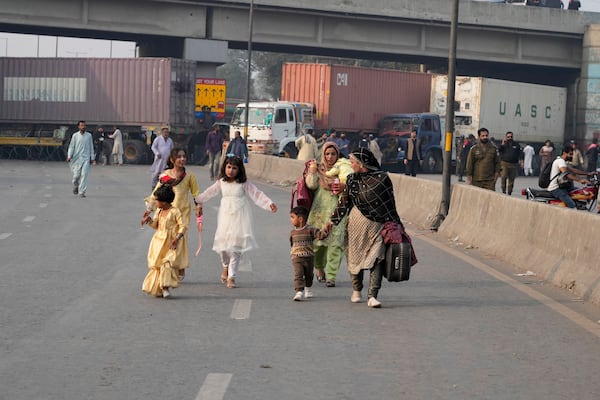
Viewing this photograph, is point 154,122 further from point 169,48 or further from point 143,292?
point 143,292

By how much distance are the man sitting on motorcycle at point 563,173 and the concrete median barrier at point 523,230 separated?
230 centimetres

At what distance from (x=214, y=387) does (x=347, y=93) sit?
1756 inches

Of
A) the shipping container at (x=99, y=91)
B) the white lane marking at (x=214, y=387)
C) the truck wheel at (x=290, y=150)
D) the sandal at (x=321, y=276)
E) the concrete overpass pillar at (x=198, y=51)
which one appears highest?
the concrete overpass pillar at (x=198, y=51)

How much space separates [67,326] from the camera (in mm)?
8930

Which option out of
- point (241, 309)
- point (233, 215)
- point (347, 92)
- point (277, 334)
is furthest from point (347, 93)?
point (277, 334)

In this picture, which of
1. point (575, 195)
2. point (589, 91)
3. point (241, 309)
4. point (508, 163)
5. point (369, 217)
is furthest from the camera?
point (589, 91)

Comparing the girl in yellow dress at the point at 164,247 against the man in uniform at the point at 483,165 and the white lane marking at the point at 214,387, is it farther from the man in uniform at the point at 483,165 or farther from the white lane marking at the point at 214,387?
the man in uniform at the point at 483,165

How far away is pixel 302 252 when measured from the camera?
10.7 metres

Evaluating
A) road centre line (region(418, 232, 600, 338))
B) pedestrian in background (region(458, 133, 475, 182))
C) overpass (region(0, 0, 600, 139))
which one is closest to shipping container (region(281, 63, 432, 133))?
overpass (region(0, 0, 600, 139))

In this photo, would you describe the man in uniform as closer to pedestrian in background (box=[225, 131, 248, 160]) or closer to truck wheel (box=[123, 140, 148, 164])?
pedestrian in background (box=[225, 131, 248, 160])

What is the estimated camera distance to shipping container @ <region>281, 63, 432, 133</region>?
5022 centimetres

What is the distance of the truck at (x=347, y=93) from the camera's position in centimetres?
5022

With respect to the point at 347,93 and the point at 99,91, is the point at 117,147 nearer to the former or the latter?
the point at 99,91

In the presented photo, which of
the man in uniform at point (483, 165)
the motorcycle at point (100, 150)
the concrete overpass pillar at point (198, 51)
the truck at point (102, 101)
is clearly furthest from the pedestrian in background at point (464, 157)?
the man in uniform at point (483, 165)
